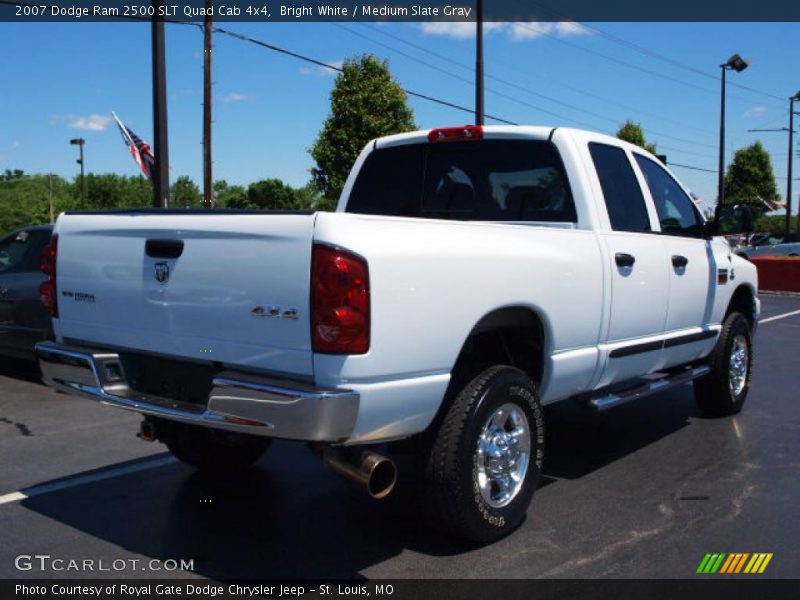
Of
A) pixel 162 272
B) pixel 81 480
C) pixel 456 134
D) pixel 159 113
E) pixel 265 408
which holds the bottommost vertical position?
pixel 81 480

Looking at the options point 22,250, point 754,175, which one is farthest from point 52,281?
point 754,175

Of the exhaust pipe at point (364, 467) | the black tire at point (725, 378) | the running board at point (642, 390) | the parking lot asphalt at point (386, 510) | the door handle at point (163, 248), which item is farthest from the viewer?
the black tire at point (725, 378)

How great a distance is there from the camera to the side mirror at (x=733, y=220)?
19.7 ft

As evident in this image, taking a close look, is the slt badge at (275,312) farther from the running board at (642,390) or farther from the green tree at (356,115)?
the green tree at (356,115)

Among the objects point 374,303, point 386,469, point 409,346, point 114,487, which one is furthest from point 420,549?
point 114,487

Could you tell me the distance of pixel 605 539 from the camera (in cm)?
390

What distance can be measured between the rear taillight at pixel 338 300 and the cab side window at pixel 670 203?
123 inches

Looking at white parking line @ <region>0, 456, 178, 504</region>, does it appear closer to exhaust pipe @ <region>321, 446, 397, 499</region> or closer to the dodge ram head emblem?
the dodge ram head emblem

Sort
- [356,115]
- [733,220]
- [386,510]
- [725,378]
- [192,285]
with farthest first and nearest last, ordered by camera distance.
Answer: [356,115]
[725,378]
[733,220]
[386,510]
[192,285]

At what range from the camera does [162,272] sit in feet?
11.6

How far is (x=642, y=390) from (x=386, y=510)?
1820 millimetres

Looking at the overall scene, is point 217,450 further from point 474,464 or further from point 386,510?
point 474,464

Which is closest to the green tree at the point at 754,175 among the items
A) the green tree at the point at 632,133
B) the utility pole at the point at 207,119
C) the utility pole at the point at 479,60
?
the green tree at the point at 632,133

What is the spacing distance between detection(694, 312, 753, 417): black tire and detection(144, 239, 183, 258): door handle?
4.50m
